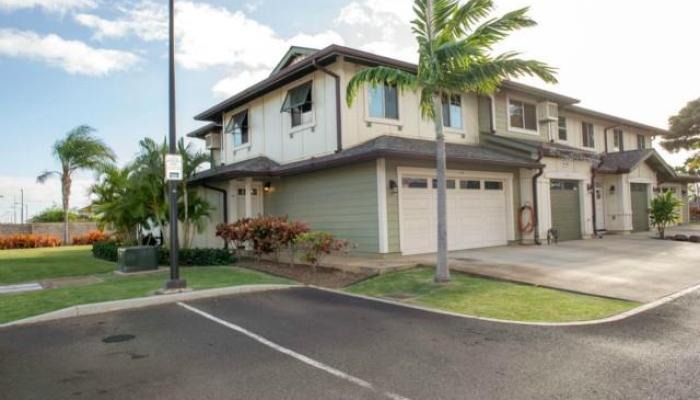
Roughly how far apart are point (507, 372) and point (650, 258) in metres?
10.8

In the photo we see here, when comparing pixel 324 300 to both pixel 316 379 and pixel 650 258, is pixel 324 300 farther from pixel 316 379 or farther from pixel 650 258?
pixel 650 258

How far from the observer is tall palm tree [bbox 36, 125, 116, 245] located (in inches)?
1061

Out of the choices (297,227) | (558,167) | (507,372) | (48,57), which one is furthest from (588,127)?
(48,57)

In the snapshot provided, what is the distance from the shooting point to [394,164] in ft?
42.9

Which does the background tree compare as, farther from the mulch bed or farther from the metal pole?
the metal pole

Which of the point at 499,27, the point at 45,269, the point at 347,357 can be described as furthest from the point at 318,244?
the point at 45,269

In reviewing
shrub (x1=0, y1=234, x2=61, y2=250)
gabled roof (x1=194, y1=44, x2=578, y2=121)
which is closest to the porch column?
gabled roof (x1=194, y1=44, x2=578, y2=121)

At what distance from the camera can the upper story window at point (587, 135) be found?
76.9 feet

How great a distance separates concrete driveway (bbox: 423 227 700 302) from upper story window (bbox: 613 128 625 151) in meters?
11.5

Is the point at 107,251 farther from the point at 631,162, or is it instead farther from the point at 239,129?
the point at 631,162

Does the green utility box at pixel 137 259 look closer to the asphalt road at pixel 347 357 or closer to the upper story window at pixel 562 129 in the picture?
the asphalt road at pixel 347 357

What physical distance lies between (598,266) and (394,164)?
6083 mm

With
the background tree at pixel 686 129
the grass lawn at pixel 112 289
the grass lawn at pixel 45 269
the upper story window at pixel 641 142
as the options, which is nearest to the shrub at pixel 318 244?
the grass lawn at pixel 112 289

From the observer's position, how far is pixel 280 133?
55.3 ft
